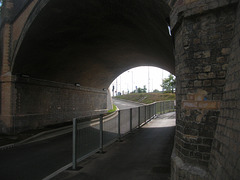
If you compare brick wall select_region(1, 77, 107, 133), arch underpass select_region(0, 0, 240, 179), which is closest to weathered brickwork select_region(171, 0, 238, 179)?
arch underpass select_region(0, 0, 240, 179)

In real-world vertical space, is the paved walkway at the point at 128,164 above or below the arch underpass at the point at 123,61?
below

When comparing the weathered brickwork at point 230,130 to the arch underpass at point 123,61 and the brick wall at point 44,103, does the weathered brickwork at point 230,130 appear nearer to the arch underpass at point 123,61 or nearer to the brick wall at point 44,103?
the arch underpass at point 123,61

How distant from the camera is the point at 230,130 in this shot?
310 cm

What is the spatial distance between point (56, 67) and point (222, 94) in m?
11.9

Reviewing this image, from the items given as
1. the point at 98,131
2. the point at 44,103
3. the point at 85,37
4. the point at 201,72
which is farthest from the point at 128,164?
the point at 44,103

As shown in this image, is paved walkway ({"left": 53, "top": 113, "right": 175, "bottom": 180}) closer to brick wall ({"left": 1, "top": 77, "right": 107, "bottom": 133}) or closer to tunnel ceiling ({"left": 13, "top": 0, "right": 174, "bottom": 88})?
tunnel ceiling ({"left": 13, "top": 0, "right": 174, "bottom": 88})

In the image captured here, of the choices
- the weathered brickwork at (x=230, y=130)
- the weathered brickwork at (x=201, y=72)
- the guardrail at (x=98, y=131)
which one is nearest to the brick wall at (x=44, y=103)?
the guardrail at (x=98, y=131)

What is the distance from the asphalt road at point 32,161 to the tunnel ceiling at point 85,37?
18.1 feet

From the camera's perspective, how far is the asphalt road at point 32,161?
5242 mm

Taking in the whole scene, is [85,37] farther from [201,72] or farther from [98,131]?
[201,72]

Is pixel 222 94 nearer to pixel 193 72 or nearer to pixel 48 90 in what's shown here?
pixel 193 72

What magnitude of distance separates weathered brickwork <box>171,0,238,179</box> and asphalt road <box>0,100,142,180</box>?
11.7ft

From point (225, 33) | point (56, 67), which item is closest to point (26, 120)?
point (56, 67)

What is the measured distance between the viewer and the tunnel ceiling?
27.5ft
